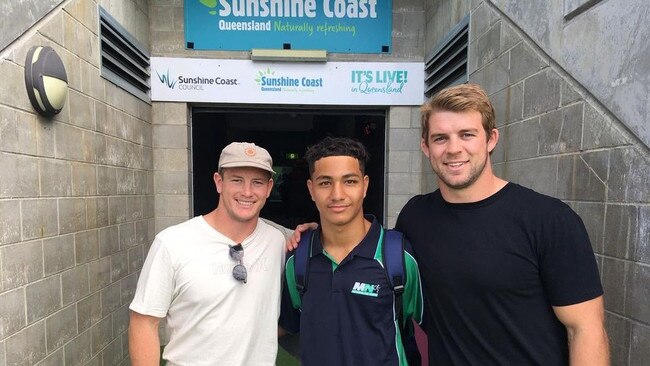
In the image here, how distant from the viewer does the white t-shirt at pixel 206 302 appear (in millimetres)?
1678

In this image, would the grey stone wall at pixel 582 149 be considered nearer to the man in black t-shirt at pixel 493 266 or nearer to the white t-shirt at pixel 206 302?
the man in black t-shirt at pixel 493 266

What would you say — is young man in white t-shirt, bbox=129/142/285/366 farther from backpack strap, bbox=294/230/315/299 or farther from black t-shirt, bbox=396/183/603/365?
black t-shirt, bbox=396/183/603/365

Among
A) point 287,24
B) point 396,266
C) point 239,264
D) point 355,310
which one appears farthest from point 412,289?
point 287,24

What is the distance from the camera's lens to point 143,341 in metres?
1.70

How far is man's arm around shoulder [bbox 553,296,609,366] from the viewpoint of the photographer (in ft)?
4.38

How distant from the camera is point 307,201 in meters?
8.41

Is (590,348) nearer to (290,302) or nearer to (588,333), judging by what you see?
(588,333)

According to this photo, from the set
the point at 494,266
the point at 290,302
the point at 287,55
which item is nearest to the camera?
the point at 494,266

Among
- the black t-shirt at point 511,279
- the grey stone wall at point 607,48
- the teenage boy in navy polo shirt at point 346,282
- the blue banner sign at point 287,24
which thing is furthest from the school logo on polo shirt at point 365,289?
the blue banner sign at point 287,24

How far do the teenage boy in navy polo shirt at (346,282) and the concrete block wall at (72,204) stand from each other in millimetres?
1614

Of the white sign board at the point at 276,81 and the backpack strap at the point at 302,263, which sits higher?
the white sign board at the point at 276,81

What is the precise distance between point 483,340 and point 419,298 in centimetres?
32

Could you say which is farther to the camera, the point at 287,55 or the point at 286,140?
the point at 286,140

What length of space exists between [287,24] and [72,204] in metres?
2.78
